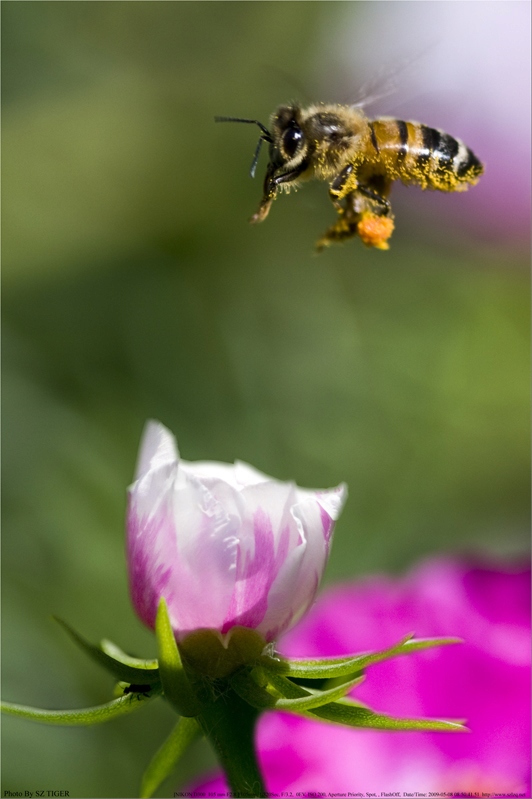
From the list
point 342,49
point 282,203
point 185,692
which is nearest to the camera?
point 185,692

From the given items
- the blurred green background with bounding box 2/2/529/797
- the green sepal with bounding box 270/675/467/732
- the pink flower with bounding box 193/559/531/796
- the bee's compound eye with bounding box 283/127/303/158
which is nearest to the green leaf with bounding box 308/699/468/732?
the green sepal with bounding box 270/675/467/732

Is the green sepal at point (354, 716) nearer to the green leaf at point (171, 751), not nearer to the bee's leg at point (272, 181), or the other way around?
the green leaf at point (171, 751)

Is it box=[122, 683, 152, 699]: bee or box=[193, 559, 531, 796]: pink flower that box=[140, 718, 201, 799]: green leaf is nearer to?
box=[122, 683, 152, 699]: bee

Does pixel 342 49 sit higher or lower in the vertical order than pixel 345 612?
higher

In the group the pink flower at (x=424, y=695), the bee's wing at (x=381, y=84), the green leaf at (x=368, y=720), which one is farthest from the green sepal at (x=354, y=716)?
the bee's wing at (x=381, y=84)

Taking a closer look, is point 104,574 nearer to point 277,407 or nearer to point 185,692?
point 277,407

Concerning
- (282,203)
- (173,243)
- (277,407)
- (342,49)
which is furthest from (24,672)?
(342,49)

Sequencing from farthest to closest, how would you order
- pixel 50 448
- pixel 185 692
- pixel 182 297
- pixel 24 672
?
pixel 182 297 → pixel 50 448 → pixel 24 672 → pixel 185 692
